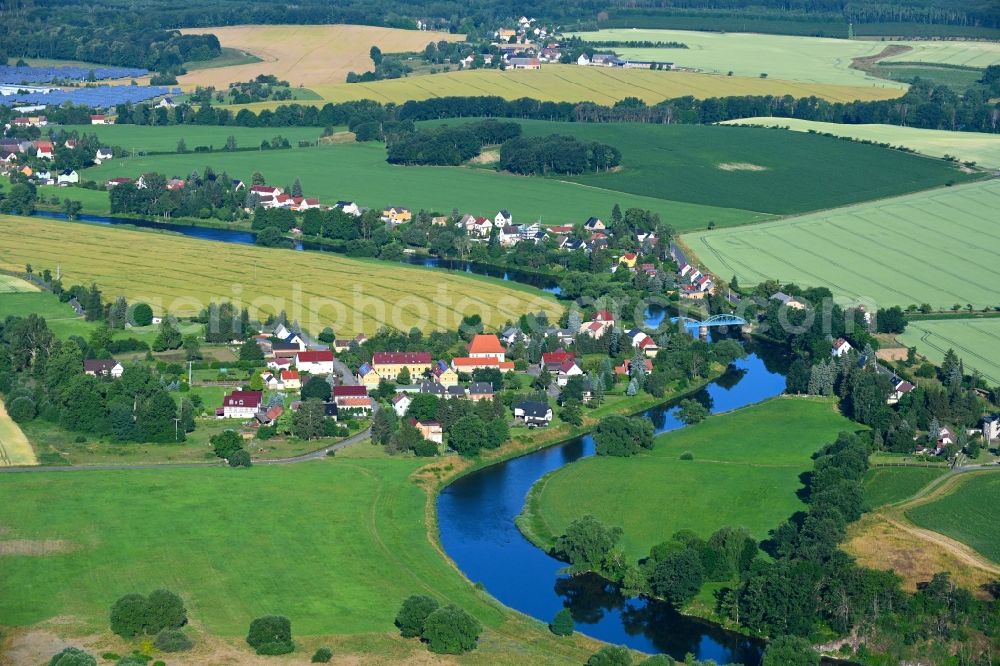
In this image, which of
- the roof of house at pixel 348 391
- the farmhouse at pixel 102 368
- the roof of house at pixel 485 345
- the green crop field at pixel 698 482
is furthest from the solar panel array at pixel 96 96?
the green crop field at pixel 698 482

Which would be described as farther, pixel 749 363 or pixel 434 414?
pixel 749 363

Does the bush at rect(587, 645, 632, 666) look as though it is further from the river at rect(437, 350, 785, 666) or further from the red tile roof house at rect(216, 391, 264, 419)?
the red tile roof house at rect(216, 391, 264, 419)

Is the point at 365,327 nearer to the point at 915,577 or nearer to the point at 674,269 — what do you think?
the point at 674,269

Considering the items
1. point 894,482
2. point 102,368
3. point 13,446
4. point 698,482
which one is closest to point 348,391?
point 102,368

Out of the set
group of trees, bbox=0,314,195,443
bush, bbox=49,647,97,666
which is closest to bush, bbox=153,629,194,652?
bush, bbox=49,647,97,666

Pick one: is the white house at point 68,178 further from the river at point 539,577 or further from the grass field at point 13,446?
the river at point 539,577

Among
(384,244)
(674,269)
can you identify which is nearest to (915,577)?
(674,269)

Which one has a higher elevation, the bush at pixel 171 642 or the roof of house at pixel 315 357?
the roof of house at pixel 315 357
